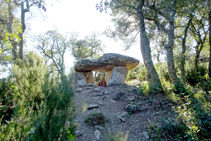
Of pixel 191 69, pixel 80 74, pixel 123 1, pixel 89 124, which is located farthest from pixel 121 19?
pixel 89 124

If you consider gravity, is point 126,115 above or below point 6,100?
below

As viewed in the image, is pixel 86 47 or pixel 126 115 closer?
pixel 126 115

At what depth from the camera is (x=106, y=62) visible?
816 cm

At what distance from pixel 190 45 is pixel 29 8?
13.9 m

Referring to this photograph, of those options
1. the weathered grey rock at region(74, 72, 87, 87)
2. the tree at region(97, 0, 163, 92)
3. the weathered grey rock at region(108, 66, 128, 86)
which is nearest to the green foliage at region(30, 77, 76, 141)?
the tree at region(97, 0, 163, 92)

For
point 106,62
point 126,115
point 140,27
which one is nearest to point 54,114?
point 126,115

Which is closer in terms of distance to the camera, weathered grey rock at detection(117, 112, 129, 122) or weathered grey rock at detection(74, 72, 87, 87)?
weathered grey rock at detection(117, 112, 129, 122)

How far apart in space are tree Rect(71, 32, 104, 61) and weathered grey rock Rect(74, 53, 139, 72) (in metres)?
9.40

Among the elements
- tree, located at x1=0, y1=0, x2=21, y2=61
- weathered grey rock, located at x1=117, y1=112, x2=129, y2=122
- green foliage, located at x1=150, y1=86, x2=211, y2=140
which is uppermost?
tree, located at x1=0, y1=0, x2=21, y2=61

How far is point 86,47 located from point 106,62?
1052 cm

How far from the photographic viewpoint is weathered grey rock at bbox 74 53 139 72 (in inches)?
312

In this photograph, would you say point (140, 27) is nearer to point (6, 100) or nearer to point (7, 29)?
point (6, 100)

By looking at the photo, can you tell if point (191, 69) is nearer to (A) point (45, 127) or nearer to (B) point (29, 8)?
(A) point (45, 127)

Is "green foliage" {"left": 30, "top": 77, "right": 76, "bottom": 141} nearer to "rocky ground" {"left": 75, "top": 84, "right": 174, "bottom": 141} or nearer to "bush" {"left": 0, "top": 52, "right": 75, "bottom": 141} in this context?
"bush" {"left": 0, "top": 52, "right": 75, "bottom": 141}
